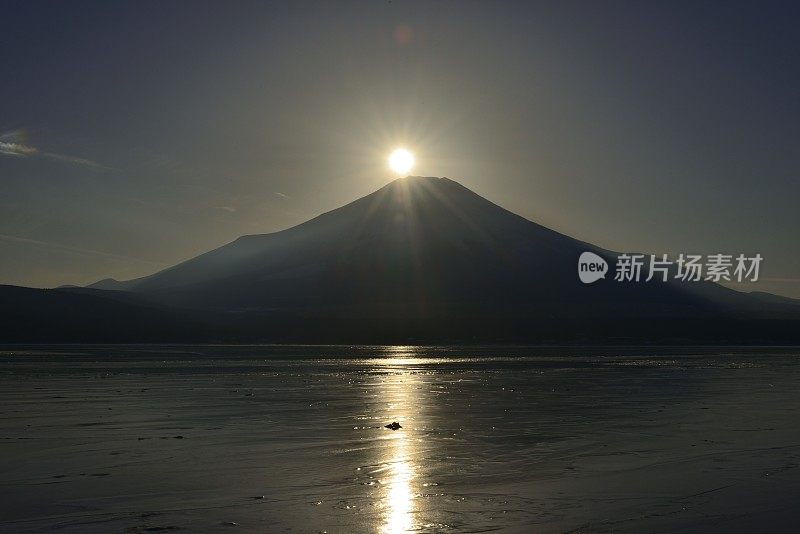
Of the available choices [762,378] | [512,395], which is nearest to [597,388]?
[512,395]

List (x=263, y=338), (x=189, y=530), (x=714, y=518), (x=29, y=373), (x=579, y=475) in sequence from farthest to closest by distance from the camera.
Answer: (x=263, y=338) < (x=29, y=373) < (x=579, y=475) < (x=714, y=518) < (x=189, y=530)

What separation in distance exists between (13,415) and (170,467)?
1331 cm

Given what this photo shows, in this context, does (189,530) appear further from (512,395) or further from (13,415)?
(512,395)

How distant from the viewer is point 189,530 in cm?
1412

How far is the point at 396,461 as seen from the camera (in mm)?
21219

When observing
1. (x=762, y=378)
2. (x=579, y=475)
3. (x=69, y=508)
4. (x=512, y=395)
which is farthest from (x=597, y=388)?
(x=69, y=508)

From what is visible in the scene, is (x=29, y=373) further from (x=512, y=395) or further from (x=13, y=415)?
(x=512, y=395)

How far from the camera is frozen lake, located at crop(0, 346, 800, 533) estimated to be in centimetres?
1526

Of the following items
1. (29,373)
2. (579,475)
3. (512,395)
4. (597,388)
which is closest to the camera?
(579,475)

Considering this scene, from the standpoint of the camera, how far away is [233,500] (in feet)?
54.9

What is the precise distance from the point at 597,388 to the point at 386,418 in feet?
64.5

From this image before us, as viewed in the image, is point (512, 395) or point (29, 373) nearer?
point (512, 395)

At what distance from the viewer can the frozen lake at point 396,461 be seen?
1526cm

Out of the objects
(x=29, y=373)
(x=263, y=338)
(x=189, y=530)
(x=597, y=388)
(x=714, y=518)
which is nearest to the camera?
(x=189, y=530)
